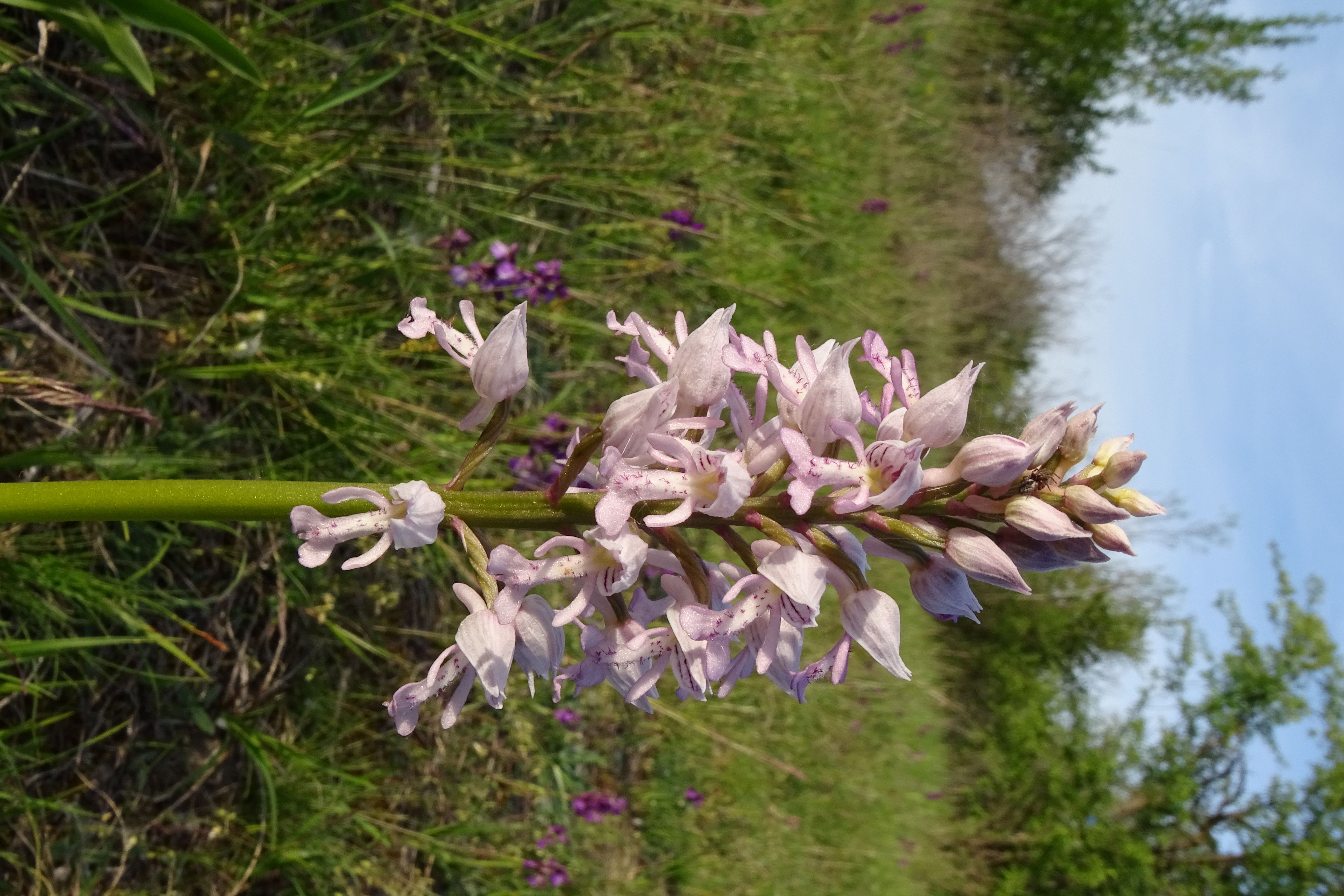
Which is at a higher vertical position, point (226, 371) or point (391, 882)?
point (226, 371)

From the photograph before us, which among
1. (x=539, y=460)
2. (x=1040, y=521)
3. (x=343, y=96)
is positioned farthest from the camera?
(x=539, y=460)

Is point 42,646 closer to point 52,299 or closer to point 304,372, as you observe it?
point 52,299

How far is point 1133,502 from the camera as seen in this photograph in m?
Result: 1.63

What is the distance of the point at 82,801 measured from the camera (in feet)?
11.1

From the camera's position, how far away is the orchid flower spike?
153 centimetres

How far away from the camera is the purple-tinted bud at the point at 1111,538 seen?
156 centimetres

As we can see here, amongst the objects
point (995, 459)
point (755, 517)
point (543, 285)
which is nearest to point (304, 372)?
point (543, 285)

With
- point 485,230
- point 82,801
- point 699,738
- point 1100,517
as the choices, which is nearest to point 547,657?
point 1100,517

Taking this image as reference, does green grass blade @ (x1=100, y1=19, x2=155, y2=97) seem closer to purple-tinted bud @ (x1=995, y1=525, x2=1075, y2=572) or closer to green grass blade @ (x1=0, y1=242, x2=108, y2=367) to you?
green grass blade @ (x1=0, y1=242, x2=108, y2=367)

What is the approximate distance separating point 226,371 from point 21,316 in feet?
2.12

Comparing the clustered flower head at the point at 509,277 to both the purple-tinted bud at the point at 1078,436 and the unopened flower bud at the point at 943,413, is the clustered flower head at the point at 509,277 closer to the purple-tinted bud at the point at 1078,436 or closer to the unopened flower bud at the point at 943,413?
the unopened flower bud at the point at 943,413

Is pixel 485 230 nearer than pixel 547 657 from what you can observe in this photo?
No

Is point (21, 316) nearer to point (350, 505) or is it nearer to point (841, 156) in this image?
point (350, 505)

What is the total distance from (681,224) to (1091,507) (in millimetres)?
3893
